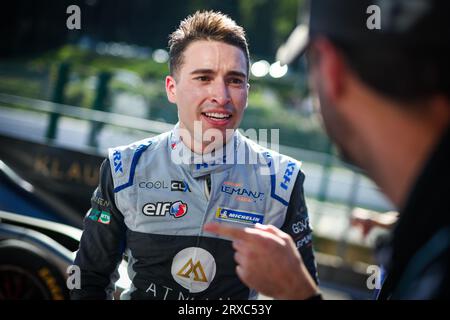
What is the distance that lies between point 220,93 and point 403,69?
1104 millimetres

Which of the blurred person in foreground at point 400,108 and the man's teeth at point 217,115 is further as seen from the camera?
the man's teeth at point 217,115

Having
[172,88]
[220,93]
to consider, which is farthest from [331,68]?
[172,88]

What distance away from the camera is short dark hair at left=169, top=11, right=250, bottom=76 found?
6.38ft

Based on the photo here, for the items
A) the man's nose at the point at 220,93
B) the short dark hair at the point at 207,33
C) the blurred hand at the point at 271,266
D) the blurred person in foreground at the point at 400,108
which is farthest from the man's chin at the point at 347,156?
the short dark hair at the point at 207,33

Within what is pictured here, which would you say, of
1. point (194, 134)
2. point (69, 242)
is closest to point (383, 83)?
point (194, 134)

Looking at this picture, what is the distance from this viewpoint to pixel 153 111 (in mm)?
7945

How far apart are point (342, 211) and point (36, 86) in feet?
15.2

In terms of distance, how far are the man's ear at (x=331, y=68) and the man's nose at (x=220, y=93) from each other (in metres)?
0.97

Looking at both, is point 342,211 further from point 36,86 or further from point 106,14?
point 106,14

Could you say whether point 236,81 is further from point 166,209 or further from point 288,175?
point 166,209

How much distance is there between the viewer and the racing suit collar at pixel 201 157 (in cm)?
195

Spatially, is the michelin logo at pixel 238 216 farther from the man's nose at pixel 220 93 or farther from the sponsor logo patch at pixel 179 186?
the man's nose at pixel 220 93

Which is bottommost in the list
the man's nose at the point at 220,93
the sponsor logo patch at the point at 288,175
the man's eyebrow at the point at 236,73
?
the sponsor logo patch at the point at 288,175
